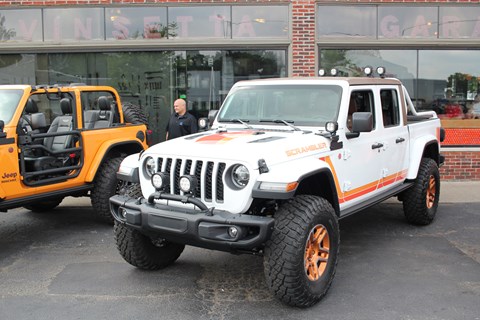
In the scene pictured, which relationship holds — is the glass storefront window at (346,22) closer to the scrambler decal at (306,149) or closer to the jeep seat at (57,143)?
the jeep seat at (57,143)

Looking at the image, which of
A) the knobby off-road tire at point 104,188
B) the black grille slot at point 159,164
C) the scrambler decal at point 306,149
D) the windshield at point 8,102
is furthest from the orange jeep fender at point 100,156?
the scrambler decal at point 306,149

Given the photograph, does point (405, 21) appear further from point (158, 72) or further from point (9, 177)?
point (9, 177)

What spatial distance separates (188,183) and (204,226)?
1.29 ft

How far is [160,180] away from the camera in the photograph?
4.22m

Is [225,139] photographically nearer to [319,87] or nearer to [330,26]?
[319,87]

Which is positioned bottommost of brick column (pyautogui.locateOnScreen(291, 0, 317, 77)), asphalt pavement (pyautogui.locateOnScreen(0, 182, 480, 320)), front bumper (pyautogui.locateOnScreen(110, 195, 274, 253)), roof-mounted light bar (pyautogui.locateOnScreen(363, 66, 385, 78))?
asphalt pavement (pyautogui.locateOnScreen(0, 182, 480, 320))

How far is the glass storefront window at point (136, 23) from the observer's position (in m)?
9.88

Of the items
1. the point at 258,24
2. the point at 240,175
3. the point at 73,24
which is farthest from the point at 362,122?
the point at 73,24

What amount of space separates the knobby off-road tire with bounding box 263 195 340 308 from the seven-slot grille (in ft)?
1.73

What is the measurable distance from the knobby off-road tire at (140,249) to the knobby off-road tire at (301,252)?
138 centimetres

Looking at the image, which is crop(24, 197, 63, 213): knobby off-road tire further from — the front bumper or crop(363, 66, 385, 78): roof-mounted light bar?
crop(363, 66, 385, 78): roof-mounted light bar

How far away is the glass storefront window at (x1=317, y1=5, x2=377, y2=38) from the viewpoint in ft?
32.2

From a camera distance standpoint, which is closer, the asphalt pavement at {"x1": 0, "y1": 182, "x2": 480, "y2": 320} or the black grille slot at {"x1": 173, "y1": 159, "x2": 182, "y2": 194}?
the asphalt pavement at {"x1": 0, "y1": 182, "x2": 480, "y2": 320}

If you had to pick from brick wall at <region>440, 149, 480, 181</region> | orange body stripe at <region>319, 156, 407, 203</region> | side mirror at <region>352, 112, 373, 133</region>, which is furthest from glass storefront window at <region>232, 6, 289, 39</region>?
side mirror at <region>352, 112, 373, 133</region>
